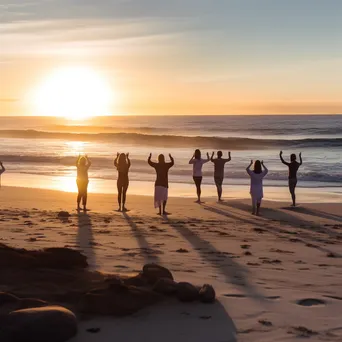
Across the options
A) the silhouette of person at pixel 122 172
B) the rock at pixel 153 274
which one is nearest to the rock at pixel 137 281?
the rock at pixel 153 274

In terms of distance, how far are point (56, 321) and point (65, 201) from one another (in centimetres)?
1230

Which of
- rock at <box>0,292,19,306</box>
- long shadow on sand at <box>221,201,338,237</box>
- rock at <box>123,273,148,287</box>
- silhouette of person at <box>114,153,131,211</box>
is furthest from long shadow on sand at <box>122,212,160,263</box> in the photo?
long shadow on sand at <box>221,201,338,237</box>

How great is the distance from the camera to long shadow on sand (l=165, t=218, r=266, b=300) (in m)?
6.50

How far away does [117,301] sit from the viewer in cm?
541

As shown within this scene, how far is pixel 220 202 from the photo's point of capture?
1662cm

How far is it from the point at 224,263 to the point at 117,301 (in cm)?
279

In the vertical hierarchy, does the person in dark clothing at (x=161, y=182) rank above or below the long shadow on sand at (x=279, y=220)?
above

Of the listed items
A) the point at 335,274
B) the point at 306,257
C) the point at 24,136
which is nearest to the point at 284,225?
the point at 306,257

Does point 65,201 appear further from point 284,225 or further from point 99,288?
point 99,288

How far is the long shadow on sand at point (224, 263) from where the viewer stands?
6500 millimetres

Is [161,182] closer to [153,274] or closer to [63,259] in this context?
[63,259]

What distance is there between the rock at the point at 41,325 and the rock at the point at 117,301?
0.48 m

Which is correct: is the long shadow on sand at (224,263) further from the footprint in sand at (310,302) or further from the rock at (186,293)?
the rock at (186,293)

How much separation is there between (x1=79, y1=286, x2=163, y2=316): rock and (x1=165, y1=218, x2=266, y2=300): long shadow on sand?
1275 millimetres
